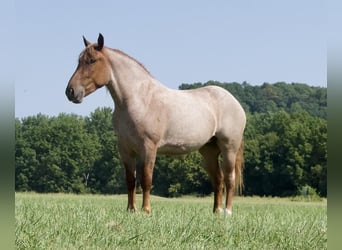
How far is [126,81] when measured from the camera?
295 inches

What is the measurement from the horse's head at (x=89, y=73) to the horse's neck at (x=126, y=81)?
18 cm

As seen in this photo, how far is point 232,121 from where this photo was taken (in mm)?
8938

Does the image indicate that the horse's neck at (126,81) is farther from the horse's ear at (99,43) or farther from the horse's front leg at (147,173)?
the horse's front leg at (147,173)

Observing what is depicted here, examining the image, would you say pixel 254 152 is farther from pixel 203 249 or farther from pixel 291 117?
pixel 203 249

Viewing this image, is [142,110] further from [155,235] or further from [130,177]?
[155,235]

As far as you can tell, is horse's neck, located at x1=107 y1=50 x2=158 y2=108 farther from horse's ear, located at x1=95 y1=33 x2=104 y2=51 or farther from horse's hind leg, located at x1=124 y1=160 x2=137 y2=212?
horse's hind leg, located at x1=124 y1=160 x2=137 y2=212

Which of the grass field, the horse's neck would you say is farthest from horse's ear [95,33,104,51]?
the grass field

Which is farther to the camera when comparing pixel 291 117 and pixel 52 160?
pixel 291 117

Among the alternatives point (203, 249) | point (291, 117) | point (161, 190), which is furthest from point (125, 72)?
point (291, 117)

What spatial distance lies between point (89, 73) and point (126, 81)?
1.94 ft

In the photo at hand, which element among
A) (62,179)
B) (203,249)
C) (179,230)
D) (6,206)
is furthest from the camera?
(62,179)

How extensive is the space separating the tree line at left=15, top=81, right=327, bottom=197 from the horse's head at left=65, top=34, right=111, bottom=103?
98.9 ft

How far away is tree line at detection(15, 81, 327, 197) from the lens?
45.1 m

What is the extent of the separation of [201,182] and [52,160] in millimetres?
15313
